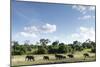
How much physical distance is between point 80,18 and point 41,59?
809mm

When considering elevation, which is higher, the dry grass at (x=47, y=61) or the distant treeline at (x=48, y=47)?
the distant treeline at (x=48, y=47)

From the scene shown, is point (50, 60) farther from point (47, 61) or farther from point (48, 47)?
point (48, 47)

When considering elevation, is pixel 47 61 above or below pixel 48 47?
below

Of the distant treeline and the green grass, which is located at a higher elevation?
the distant treeline

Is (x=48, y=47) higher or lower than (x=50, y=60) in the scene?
higher

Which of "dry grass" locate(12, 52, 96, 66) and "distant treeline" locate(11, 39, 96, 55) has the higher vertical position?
"distant treeline" locate(11, 39, 96, 55)

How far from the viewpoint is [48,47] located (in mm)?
2998

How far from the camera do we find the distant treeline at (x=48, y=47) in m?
2.84

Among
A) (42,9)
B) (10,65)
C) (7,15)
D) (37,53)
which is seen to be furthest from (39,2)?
(10,65)

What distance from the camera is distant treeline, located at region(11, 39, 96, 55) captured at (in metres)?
2.84

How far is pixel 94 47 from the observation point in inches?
128

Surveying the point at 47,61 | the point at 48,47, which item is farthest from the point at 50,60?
the point at 48,47

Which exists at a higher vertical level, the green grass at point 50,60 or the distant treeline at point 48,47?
the distant treeline at point 48,47

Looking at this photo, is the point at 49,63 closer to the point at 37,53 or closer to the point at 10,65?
the point at 37,53
